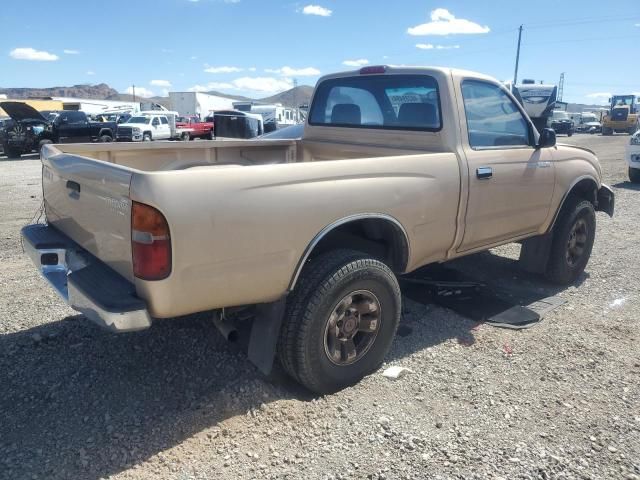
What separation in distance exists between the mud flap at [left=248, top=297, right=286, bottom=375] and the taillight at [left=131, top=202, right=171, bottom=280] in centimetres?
78

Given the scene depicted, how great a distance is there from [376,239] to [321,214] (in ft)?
2.60

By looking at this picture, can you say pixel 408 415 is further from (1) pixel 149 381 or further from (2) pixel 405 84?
(2) pixel 405 84

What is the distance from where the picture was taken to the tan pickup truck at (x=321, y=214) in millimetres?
2541

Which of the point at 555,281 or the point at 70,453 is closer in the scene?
the point at 70,453

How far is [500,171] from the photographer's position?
4094 mm

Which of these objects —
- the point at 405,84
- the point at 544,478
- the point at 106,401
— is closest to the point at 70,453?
the point at 106,401

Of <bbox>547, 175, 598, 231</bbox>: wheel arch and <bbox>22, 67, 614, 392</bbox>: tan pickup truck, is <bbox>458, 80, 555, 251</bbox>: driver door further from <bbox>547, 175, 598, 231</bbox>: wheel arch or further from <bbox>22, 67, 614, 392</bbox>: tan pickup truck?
<bbox>547, 175, 598, 231</bbox>: wheel arch

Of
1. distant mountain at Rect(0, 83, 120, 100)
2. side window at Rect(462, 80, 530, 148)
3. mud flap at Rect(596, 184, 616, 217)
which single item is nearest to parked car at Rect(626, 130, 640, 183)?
mud flap at Rect(596, 184, 616, 217)

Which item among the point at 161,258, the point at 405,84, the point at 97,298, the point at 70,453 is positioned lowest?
the point at 70,453

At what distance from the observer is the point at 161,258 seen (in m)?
2.47

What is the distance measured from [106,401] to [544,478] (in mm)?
2424

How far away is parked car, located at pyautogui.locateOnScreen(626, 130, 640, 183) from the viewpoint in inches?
482

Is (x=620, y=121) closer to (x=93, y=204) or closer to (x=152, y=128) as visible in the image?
(x=152, y=128)

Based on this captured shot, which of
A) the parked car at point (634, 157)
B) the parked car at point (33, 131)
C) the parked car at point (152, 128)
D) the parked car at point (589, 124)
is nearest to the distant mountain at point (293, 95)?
the parked car at point (589, 124)
